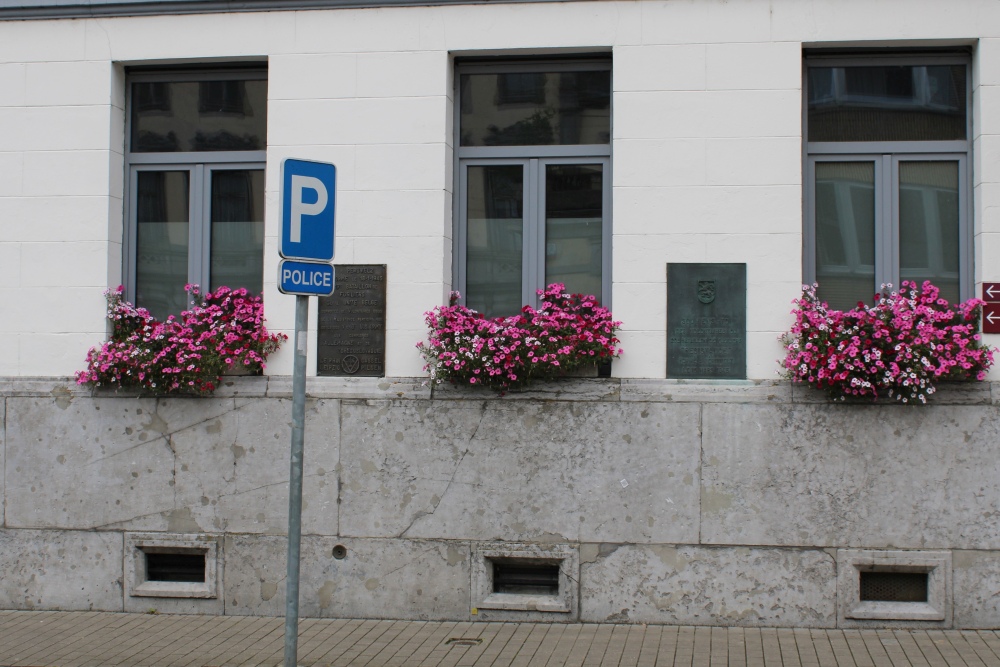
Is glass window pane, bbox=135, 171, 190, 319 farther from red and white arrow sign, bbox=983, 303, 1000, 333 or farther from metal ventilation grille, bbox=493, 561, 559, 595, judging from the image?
red and white arrow sign, bbox=983, 303, 1000, 333

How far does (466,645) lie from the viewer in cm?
718

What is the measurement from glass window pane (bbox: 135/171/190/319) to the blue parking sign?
10.4 ft

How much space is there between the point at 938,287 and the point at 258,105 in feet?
16.8

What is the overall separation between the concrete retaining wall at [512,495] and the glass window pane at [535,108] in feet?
6.22

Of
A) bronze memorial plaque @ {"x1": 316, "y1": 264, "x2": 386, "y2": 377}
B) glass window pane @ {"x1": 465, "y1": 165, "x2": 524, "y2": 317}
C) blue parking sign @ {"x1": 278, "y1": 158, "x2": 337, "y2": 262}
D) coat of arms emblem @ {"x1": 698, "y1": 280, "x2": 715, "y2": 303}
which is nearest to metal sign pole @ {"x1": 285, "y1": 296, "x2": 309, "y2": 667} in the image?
blue parking sign @ {"x1": 278, "y1": 158, "x2": 337, "y2": 262}

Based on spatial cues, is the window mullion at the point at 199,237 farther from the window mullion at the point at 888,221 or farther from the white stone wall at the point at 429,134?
the window mullion at the point at 888,221

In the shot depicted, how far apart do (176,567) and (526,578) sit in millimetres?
2583

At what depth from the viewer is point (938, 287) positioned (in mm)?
7809

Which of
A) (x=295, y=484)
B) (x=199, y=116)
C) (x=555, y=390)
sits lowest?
(x=295, y=484)

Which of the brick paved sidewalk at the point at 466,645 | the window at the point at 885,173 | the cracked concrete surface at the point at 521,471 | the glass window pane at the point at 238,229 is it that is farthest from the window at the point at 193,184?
the window at the point at 885,173

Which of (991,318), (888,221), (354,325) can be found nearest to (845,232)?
(888,221)

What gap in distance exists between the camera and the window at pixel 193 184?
855cm

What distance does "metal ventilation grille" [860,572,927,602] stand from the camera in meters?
7.54

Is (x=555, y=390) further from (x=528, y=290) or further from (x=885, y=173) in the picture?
(x=885, y=173)
